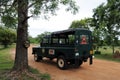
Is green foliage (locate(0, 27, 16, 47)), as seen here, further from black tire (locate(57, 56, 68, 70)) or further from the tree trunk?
the tree trunk

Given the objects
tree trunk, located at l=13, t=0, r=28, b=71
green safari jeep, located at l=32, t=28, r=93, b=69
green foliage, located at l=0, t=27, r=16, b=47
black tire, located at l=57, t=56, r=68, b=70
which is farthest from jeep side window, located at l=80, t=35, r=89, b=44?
green foliage, located at l=0, t=27, r=16, b=47

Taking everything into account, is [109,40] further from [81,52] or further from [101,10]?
[81,52]

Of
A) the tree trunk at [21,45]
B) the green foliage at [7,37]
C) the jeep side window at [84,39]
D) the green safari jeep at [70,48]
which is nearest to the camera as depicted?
the tree trunk at [21,45]

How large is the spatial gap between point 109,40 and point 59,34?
986cm

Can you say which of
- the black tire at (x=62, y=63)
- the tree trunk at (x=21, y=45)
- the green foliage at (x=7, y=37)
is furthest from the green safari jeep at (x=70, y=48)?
the green foliage at (x=7, y=37)

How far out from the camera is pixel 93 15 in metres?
24.2

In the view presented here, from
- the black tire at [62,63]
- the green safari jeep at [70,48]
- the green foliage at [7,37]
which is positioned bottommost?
the black tire at [62,63]

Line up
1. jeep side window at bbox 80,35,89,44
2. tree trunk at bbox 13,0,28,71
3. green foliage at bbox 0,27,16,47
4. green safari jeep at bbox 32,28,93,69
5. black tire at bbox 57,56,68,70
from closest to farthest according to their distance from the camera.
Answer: tree trunk at bbox 13,0,28,71
green safari jeep at bbox 32,28,93,69
jeep side window at bbox 80,35,89,44
black tire at bbox 57,56,68,70
green foliage at bbox 0,27,16,47

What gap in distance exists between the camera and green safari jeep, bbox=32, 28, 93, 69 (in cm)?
1209

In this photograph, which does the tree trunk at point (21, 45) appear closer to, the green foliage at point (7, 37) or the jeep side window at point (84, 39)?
the jeep side window at point (84, 39)

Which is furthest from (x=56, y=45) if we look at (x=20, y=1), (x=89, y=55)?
(x=20, y=1)

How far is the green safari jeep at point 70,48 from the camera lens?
12094 millimetres

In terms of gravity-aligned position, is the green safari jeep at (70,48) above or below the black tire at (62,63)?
above

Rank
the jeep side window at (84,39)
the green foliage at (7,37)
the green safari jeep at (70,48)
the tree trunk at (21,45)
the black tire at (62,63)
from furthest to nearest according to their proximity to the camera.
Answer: the green foliage at (7,37) → the black tire at (62,63) → the jeep side window at (84,39) → the green safari jeep at (70,48) → the tree trunk at (21,45)
